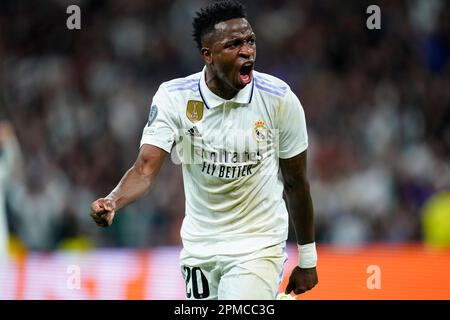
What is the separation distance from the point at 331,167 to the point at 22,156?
423 centimetres

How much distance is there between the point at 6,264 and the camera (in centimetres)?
910

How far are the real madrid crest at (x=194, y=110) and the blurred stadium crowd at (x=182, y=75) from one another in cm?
631

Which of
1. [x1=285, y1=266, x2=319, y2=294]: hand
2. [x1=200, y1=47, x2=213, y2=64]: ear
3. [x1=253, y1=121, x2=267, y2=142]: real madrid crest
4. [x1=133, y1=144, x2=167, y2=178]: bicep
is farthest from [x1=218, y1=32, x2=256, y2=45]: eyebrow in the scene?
[x1=285, y1=266, x2=319, y2=294]: hand

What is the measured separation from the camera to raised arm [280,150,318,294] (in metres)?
5.65

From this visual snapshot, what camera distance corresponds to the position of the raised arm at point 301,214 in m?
5.65

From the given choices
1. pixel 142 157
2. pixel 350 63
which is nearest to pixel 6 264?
pixel 142 157

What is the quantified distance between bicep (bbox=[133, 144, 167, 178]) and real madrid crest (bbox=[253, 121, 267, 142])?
1.72 feet

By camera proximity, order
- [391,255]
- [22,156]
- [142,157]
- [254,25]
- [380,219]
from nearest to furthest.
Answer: [142,157] → [391,255] → [380,219] → [22,156] → [254,25]

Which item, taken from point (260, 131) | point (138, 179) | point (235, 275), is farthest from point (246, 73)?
point (235, 275)

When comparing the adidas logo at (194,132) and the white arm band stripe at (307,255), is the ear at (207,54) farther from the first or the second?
the white arm band stripe at (307,255)

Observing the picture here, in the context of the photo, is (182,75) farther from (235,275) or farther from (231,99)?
(235,275)

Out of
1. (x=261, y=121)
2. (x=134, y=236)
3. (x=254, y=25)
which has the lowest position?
(x=134, y=236)

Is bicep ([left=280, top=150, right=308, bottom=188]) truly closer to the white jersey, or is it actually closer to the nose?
the white jersey
